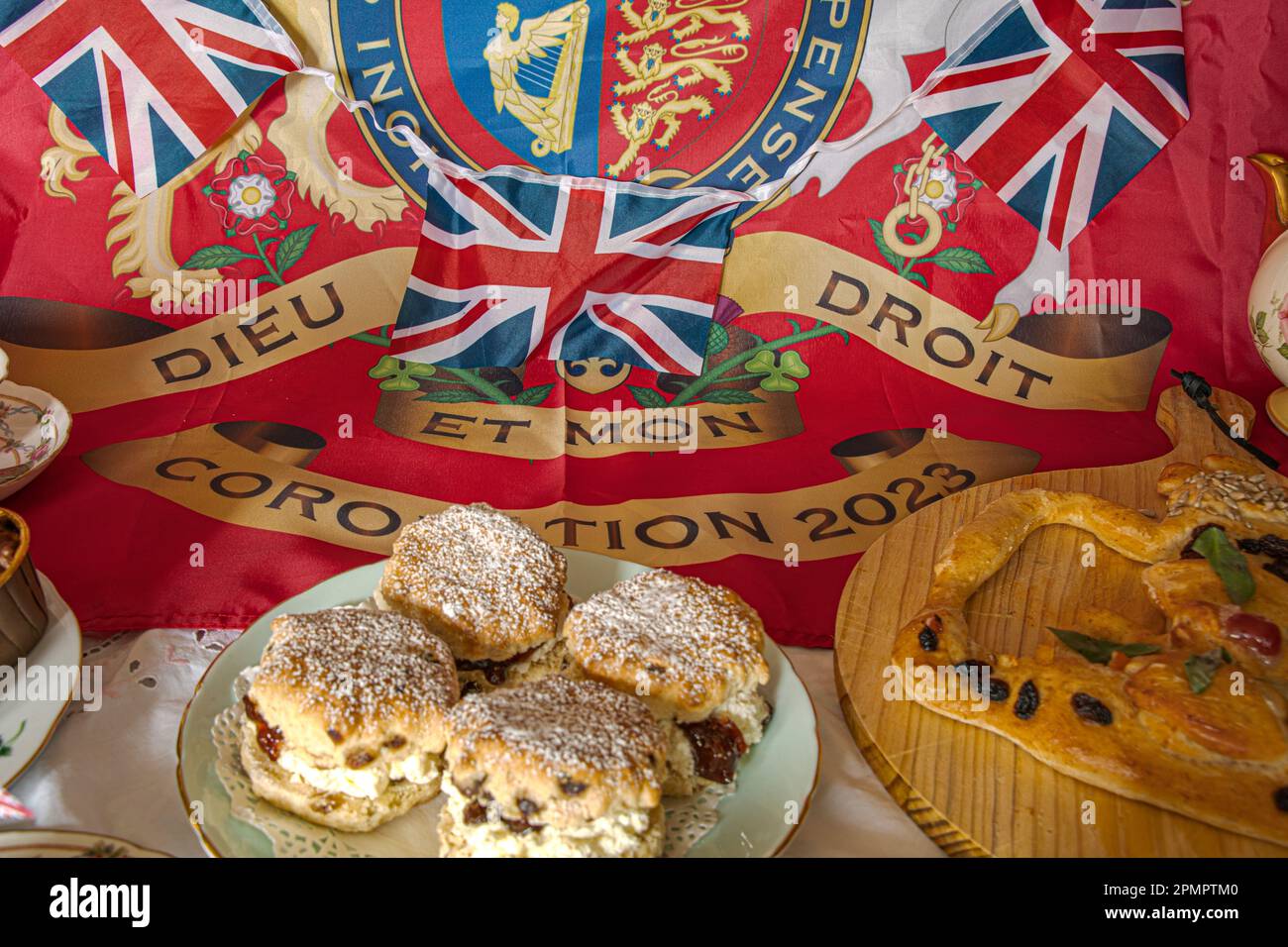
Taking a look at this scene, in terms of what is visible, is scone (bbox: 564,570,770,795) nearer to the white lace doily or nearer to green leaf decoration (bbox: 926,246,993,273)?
the white lace doily

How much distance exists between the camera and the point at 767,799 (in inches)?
43.1

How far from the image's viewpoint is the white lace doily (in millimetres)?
1037

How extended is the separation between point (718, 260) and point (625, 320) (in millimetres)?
245

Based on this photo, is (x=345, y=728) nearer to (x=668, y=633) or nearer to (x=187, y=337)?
(x=668, y=633)

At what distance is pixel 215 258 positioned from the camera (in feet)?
7.17

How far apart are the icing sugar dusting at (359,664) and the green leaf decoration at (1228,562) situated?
3.34ft

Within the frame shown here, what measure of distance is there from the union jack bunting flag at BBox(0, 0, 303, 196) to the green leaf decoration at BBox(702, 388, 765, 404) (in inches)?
43.4

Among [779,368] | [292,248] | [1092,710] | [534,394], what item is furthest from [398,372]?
[1092,710]

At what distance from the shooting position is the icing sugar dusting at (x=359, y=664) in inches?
41.0

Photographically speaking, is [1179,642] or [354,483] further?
[354,483]

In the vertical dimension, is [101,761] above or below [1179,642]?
below
